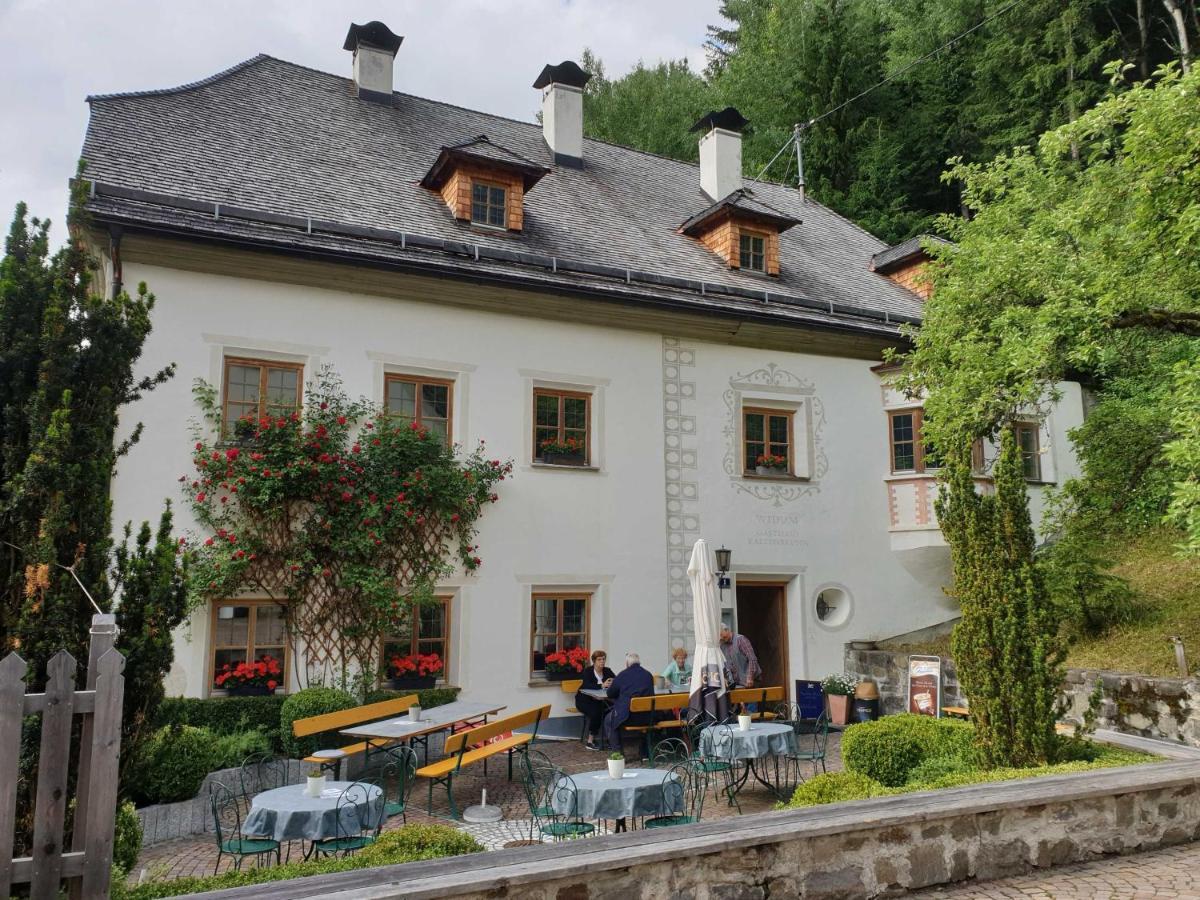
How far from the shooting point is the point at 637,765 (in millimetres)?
10391

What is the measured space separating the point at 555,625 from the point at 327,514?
3.62 m

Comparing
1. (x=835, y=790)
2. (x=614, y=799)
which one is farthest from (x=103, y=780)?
(x=835, y=790)

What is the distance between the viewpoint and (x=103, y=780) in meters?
4.16

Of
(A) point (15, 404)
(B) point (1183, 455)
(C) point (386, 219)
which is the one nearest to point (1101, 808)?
(B) point (1183, 455)

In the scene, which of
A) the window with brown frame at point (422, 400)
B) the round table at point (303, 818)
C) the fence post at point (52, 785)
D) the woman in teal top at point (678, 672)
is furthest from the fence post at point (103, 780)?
the woman in teal top at point (678, 672)

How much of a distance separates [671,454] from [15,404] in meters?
9.95

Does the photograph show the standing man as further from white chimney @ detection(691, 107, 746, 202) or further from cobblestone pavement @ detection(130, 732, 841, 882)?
white chimney @ detection(691, 107, 746, 202)

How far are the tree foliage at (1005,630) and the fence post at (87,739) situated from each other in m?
6.60

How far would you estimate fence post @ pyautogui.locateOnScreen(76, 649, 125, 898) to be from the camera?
412 cm

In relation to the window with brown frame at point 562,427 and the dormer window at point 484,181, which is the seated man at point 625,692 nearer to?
the window with brown frame at point 562,427

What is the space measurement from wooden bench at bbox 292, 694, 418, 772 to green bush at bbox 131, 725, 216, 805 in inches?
38.2

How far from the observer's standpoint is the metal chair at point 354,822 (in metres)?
6.28

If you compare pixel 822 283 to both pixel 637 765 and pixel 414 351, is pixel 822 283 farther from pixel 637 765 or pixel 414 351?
pixel 637 765

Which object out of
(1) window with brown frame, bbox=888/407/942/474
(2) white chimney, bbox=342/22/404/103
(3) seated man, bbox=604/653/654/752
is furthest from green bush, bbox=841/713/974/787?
(2) white chimney, bbox=342/22/404/103
